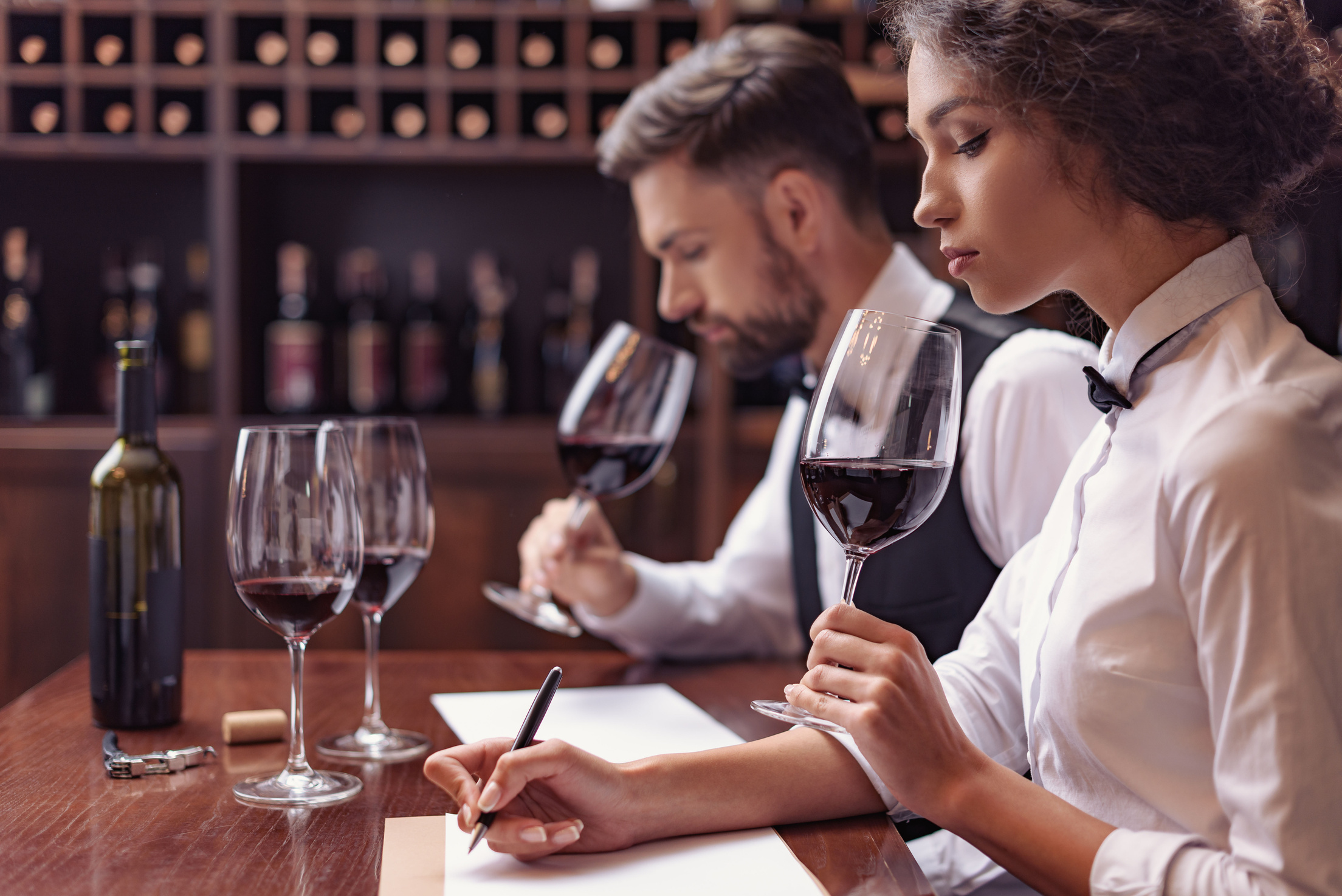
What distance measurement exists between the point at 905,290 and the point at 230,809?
108 cm

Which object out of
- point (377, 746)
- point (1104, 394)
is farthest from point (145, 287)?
point (1104, 394)

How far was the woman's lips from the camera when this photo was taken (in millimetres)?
855

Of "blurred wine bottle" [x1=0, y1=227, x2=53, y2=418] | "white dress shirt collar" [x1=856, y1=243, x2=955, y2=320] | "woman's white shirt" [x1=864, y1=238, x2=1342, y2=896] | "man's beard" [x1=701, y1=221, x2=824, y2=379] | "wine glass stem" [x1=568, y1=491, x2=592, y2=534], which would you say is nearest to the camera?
"woman's white shirt" [x1=864, y1=238, x2=1342, y2=896]

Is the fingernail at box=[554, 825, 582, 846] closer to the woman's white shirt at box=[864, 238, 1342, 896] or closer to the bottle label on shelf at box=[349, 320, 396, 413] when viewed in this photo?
the woman's white shirt at box=[864, 238, 1342, 896]

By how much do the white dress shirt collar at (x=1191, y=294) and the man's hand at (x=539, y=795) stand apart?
469mm

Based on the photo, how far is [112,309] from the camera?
292 centimetres

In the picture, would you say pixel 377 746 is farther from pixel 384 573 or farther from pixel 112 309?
pixel 112 309

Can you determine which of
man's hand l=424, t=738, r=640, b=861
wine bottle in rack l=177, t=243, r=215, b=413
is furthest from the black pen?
wine bottle in rack l=177, t=243, r=215, b=413

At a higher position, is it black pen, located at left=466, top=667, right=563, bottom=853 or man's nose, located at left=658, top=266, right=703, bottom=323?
man's nose, located at left=658, top=266, right=703, bottom=323

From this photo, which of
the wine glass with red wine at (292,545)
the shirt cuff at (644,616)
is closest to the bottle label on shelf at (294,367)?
the shirt cuff at (644,616)

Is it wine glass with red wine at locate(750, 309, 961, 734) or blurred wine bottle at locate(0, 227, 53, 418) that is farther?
blurred wine bottle at locate(0, 227, 53, 418)

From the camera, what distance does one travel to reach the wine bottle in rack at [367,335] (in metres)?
2.79

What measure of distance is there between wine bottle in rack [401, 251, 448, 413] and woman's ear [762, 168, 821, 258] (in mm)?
1439

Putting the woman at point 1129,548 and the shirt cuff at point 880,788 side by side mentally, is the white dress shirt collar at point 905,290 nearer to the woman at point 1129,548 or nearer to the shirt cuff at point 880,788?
the woman at point 1129,548
